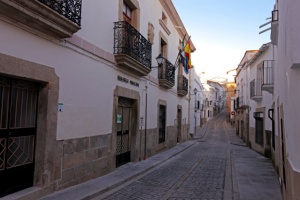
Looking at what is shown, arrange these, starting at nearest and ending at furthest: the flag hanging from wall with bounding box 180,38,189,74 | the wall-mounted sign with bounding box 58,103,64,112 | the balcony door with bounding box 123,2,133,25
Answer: the wall-mounted sign with bounding box 58,103,64,112, the balcony door with bounding box 123,2,133,25, the flag hanging from wall with bounding box 180,38,189,74

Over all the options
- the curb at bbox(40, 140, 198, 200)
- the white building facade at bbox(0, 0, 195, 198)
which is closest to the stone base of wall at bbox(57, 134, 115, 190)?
the white building facade at bbox(0, 0, 195, 198)

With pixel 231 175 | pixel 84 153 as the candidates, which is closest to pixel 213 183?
pixel 231 175

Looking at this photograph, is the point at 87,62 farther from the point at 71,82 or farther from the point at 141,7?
the point at 141,7

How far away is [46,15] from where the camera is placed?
5.23 metres

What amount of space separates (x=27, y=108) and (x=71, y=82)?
1.28 meters

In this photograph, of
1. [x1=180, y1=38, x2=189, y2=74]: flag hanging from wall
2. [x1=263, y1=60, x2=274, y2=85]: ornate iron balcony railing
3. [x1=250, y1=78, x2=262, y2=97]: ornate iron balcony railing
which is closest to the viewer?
[x1=263, y1=60, x2=274, y2=85]: ornate iron balcony railing

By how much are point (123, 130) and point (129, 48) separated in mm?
2950

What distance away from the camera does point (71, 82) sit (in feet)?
21.6

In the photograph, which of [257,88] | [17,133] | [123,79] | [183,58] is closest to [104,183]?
[17,133]

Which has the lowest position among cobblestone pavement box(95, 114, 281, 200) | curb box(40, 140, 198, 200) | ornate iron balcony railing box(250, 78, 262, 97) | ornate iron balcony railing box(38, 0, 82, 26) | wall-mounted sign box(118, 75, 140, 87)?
cobblestone pavement box(95, 114, 281, 200)

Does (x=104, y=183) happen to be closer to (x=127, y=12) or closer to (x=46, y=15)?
(x=46, y=15)

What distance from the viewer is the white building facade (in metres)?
5.05

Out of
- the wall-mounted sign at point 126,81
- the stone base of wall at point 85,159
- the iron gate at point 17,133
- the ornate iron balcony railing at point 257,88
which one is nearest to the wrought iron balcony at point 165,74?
the wall-mounted sign at point 126,81

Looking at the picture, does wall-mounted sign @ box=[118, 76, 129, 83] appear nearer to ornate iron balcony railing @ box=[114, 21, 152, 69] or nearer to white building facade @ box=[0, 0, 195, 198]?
white building facade @ box=[0, 0, 195, 198]
